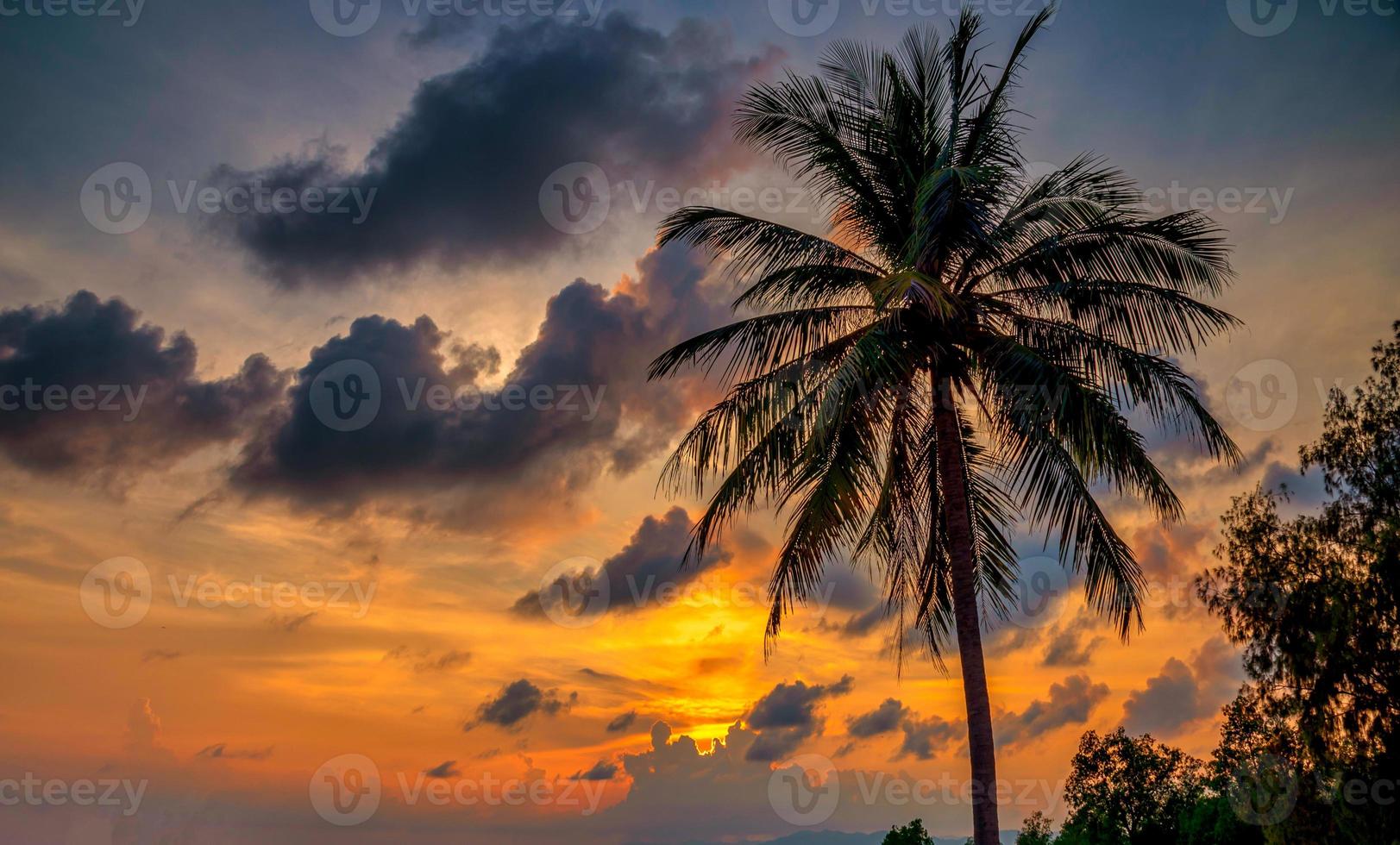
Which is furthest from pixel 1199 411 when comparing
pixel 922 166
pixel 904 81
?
pixel 904 81

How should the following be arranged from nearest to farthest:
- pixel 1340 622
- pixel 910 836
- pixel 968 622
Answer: pixel 968 622 < pixel 1340 622 < pixel 910 836

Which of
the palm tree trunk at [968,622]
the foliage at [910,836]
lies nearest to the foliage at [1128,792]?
the foliage at [910,836]

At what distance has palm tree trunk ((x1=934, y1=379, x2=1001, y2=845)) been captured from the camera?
39.9ft

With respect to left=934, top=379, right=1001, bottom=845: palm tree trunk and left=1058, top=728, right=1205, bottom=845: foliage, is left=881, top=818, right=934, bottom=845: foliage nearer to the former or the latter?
left=1058, top=728, right=1205, bottom=845: foliage

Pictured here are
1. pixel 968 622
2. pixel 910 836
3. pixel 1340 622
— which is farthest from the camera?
pixel 910 836

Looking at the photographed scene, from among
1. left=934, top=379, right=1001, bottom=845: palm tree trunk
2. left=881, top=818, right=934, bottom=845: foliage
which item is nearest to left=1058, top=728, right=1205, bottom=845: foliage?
left=881, top=818, right=934, bottom=845: foliage

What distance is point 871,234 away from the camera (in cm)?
1566

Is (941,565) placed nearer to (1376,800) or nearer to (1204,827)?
(1376,800)

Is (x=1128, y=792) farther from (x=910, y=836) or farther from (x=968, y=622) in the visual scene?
(x=968, y=622)

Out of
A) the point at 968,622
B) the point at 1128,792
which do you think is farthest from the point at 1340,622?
the point at 1128,792

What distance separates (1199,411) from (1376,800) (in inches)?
470

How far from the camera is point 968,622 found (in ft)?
43.1

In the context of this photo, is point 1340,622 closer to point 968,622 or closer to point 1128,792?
point 968,622

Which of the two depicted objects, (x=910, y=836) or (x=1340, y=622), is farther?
(x=910, y=836)
